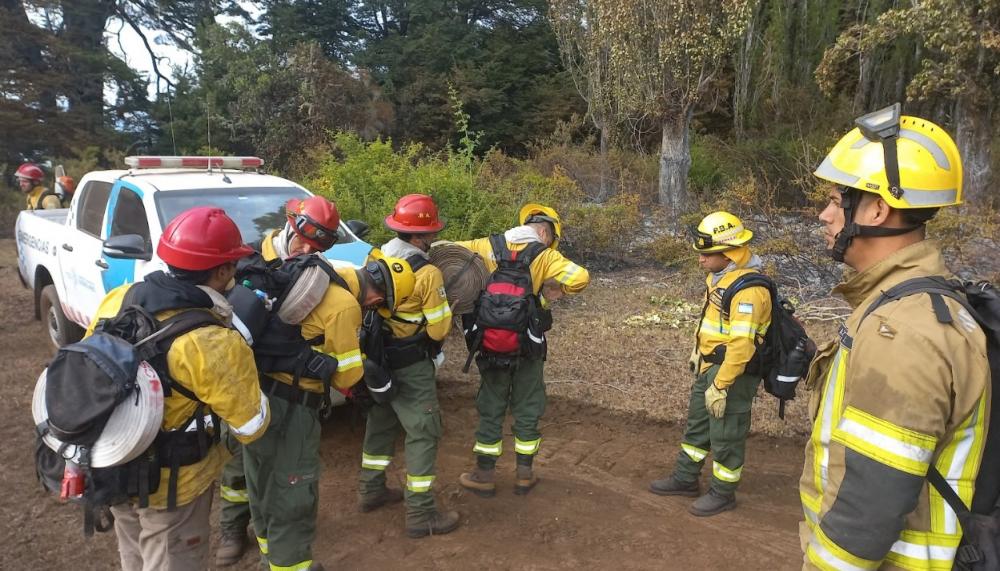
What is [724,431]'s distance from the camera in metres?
3.67

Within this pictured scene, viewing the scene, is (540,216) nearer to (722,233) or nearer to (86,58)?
(722,233)

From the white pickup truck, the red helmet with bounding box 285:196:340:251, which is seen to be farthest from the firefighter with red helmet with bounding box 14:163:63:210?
the red helmet with bounding box 285:196:340:251

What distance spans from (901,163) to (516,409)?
9.36ft

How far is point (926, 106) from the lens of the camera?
13.3 metres

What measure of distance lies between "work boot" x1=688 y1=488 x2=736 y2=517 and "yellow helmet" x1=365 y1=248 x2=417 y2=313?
2156mm

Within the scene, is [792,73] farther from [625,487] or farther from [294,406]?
[294,406]

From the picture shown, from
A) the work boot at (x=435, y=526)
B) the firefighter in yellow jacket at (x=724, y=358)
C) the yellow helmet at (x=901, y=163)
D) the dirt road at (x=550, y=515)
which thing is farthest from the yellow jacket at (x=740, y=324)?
the yellow helmet at (x=901, y=163)

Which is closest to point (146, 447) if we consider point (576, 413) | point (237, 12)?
point (576, 413)

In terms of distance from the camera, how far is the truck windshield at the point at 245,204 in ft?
15.9

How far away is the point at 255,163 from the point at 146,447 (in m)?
4.70

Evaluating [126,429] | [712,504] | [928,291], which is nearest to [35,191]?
[126,429]

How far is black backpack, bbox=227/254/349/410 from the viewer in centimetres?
267

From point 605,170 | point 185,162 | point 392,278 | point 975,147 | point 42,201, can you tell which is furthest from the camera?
point 605,170

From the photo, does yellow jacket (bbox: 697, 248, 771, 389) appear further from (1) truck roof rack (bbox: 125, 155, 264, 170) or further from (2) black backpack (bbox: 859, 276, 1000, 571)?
(1) truck roof rack (bbox: 125, 155, 264, 170)
